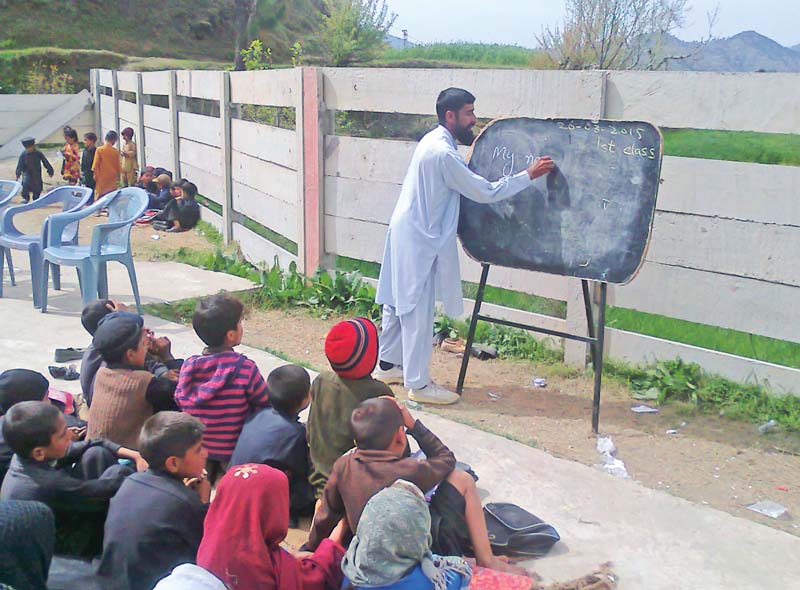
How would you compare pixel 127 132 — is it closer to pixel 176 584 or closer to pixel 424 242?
pixel 424 242

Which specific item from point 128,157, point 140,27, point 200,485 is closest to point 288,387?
point 200,485

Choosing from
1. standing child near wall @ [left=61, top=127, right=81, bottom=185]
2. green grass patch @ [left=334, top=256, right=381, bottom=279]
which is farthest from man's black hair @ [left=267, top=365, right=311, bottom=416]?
standing child near wall @ [left=61, top=127, right=81, bottom=185]

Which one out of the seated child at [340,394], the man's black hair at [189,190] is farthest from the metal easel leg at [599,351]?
the man's black hair at [189,190]

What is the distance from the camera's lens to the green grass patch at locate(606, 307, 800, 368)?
18.6 ft

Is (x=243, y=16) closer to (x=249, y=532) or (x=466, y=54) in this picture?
(x=466, y=54)

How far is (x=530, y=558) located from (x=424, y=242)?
91.0 inches

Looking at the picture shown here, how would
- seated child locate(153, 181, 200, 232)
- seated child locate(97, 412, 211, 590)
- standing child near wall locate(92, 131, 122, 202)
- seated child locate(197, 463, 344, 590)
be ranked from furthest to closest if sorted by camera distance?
standing child near wall locate(92, 131, 122, 202)
seated child locate(153, 181, 200, 232)
seated child locate(97, 412, 211, 590)
seated child locate(197, 463, 344, 590)

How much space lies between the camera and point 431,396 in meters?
5.40

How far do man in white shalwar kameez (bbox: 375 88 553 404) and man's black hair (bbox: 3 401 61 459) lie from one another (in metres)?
2.64

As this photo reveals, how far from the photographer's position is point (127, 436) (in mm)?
3805

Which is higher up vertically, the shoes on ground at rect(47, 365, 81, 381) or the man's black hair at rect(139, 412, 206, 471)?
the man's black hair at rect(139, 412, 206, 471)

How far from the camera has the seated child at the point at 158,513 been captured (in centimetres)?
285

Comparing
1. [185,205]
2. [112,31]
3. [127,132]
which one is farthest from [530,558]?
[112,31]

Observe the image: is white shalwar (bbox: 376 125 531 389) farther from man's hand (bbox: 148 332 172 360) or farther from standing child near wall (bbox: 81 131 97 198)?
standing child near wall (bbox: 81 131 97 198)
